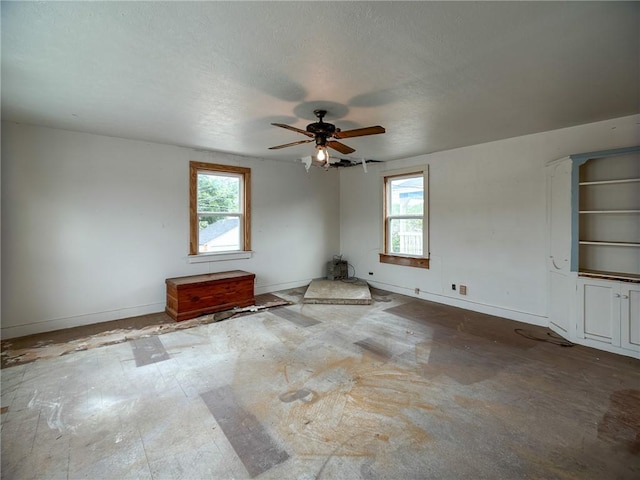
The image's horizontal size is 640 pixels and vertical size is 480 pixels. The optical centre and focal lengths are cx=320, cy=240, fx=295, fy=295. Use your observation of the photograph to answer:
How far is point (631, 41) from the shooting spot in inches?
75.5

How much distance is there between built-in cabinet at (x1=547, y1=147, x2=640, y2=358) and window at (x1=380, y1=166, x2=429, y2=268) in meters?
1.85

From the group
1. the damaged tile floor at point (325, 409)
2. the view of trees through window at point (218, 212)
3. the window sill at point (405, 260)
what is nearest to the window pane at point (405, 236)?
the window sill at point (405, 260)

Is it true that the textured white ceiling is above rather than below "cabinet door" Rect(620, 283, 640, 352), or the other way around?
above

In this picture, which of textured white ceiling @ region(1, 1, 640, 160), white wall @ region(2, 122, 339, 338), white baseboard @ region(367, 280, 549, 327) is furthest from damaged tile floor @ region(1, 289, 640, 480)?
textured white ceiling @ region(1, 1, 640, 160)

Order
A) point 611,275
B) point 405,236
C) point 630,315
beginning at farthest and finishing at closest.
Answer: point 405,236
point 611,275
point 630,315

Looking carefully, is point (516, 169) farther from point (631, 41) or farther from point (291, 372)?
point (291, 372)

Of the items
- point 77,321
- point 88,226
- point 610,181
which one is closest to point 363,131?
point 610,181

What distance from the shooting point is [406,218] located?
18.2ft

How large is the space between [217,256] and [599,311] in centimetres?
514

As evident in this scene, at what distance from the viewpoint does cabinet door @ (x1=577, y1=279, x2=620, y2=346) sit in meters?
3.06

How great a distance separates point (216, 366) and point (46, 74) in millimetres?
2827

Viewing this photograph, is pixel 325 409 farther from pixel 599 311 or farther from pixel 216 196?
pixel 216 196

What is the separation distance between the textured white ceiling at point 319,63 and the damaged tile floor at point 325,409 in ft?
8.32

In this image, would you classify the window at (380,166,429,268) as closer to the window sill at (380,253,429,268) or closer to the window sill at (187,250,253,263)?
the window sill at (380,253,429,268)
